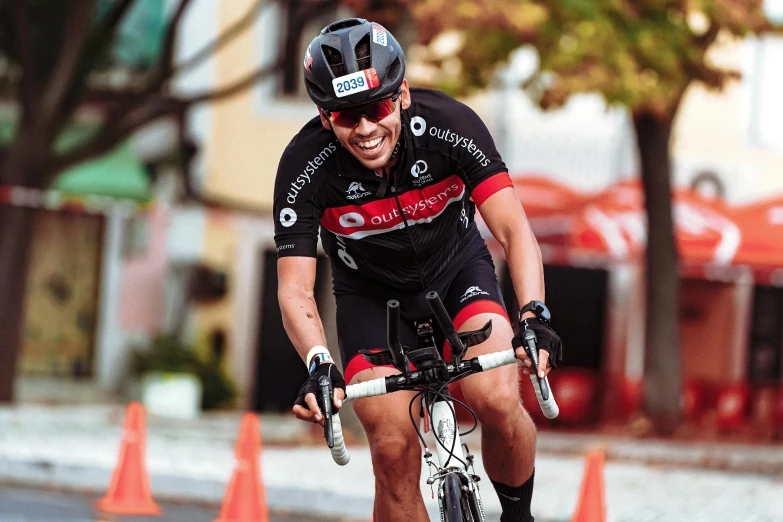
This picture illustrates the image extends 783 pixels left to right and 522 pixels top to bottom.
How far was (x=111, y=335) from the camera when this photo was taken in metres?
20.6

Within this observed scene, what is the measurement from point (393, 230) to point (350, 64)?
0.71 meters

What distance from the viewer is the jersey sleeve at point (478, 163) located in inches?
198

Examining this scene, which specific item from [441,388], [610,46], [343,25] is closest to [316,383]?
[441,388]

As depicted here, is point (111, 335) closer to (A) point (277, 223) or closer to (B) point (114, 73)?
(B) point (114, 73)

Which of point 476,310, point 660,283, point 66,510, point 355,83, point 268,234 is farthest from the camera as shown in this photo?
point 268,234

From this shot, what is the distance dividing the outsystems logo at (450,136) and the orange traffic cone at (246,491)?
12.9 feet

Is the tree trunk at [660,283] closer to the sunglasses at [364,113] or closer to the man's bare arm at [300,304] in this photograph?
the man's bare arm at [300,304]

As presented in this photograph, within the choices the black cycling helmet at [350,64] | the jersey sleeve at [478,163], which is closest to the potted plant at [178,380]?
the jersey sleeve at [478,163]

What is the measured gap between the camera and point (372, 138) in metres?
4.82

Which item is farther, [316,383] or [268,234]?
[268,234]

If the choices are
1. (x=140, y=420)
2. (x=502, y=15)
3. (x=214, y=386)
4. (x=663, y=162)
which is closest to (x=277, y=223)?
(x=140, y=420)

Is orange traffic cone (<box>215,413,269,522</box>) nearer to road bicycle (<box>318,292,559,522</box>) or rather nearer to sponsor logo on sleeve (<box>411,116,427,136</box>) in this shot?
road bicycle (<box>318,292,559,522</box>)

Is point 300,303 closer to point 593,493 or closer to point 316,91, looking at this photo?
point 316,91

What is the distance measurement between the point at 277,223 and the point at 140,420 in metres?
4.81
